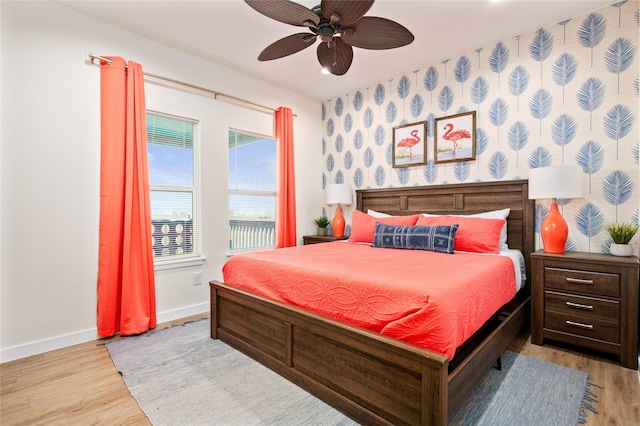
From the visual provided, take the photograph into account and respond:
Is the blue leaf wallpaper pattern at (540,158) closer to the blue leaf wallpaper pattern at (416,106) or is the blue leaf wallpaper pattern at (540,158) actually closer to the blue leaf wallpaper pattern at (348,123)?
the blue leaf wallpaper pattern at (416,106)

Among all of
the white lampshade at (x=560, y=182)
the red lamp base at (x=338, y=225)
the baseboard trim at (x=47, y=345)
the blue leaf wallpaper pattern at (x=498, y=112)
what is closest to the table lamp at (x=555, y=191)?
the white lampshade at (x=560, y=182)

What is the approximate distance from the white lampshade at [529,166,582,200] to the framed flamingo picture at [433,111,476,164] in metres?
0.88

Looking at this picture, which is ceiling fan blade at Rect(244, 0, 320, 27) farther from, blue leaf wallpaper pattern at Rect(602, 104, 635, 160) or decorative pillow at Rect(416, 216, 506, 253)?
blue leaf wallpaper pattern at Rect(602, 104, 635, 160)

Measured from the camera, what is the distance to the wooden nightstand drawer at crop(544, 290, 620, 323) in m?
2.21

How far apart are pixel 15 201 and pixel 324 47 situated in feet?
8.72

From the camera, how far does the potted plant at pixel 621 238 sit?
93.2 inches

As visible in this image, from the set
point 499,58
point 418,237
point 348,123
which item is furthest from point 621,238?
point 348,123

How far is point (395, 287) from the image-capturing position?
1548mm

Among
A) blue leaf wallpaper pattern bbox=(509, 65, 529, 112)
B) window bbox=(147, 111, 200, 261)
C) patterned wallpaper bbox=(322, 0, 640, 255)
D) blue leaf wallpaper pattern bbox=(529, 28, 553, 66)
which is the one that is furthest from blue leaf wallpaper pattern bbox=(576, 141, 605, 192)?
window bbox=(147, 111, 200, 261)

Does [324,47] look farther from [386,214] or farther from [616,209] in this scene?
[616,209]

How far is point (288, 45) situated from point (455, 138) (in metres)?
2.16

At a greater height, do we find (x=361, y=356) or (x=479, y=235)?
(x=479, y=235)

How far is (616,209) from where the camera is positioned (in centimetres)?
258

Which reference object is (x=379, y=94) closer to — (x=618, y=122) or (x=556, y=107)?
(x=556, y=107)
